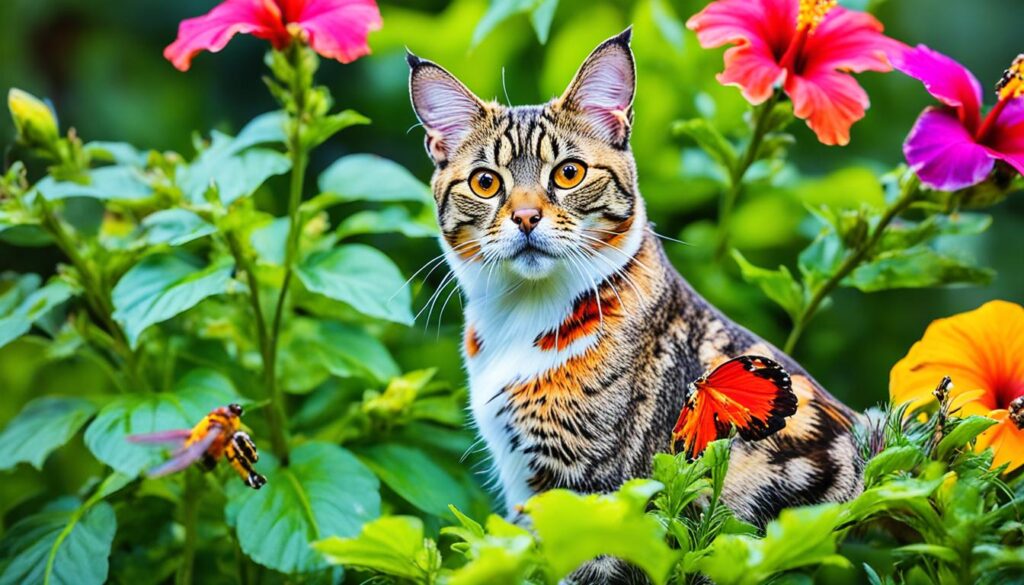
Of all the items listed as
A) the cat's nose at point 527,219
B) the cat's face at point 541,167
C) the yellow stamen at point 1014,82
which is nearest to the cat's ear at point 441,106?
the cat's face at point 541,167

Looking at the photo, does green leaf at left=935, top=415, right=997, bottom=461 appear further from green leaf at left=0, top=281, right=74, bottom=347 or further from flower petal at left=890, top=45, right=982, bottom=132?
green leaf at left=0, top=281, right=74, bottom=347

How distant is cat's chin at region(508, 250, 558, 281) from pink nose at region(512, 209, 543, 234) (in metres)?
0.02

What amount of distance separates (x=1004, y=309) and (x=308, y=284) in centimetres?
65

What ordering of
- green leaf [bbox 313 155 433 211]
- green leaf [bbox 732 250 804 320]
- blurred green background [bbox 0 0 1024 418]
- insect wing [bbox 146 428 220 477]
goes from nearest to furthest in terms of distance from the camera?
1. insect wing [bbox 146 428 220 477]
2. green leaf [bbox 732 250 804 320]
3. green leaf [bbox 313 155 433 211]
4. blurred green background [bbox 0 0 1024 418]

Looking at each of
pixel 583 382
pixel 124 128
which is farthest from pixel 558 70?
pixel 124 128

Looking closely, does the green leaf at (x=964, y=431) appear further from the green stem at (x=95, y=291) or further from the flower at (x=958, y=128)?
the green stem at (x=95, y=291)

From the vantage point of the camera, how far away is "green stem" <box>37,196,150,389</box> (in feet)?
3.67

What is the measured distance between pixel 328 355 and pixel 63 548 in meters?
0.33

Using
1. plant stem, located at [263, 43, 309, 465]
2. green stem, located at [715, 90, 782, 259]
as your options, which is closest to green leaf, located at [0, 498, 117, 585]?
plant stem, located at [263, 43, 309, 465]

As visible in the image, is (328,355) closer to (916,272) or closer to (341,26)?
(341,26)

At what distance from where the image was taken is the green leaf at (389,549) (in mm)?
723

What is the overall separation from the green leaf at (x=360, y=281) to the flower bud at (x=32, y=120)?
304 millimetres

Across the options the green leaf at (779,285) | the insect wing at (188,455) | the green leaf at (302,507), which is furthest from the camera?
the green leaf at (779,285)

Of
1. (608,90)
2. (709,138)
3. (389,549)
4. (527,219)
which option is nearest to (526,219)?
(527,219)
